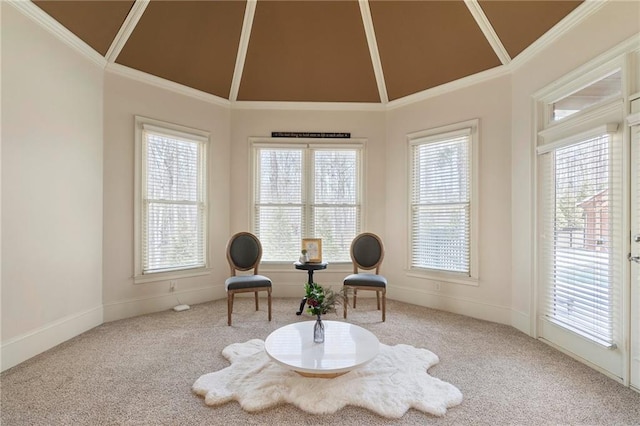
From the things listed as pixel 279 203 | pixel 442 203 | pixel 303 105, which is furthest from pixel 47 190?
pixel 442 203

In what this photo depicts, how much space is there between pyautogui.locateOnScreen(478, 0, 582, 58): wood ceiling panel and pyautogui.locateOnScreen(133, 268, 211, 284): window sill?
15.7 feet

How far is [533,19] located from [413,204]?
243 cm

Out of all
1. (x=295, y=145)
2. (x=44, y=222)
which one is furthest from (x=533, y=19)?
(x=44, y=222)

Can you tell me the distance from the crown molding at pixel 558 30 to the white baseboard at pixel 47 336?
5.63 m

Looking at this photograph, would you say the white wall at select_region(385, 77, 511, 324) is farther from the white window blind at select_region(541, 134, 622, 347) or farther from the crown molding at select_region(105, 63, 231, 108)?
the crown molding at select_region(105, 63, 231, 108)

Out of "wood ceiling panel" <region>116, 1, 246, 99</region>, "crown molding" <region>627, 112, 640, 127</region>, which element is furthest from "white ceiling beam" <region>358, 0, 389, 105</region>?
"crown molding" <region>627, 112, 640, 127</region>

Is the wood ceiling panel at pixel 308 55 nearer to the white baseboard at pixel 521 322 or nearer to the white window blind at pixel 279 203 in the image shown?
the white window blind at pixel 279 203

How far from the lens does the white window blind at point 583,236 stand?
2463mm

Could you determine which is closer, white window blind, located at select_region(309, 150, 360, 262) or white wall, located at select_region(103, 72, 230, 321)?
white wall, located at select_region(103, 72, 230, 321)

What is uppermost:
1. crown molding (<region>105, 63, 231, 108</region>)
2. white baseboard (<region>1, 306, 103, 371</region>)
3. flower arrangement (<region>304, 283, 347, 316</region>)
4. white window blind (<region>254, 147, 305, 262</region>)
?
crown molding (<region>105, 63, 231, 108</region>)

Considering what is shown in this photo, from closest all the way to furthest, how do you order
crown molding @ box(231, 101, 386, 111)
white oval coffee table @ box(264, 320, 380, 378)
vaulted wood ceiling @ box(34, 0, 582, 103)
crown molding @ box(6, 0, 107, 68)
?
white oval coffee table @ box(264, 320, 380, 378), crown molding @ box(6, 0, 107, 68), vaulted wood ceiling @ box(34, 0, 582, 103), crown molding @ box(231, 101, 386, 111)

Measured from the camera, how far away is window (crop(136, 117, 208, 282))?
3934mm

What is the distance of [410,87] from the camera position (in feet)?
14.4

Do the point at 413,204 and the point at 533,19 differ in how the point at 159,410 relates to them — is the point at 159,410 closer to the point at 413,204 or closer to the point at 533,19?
the point at 413,204
